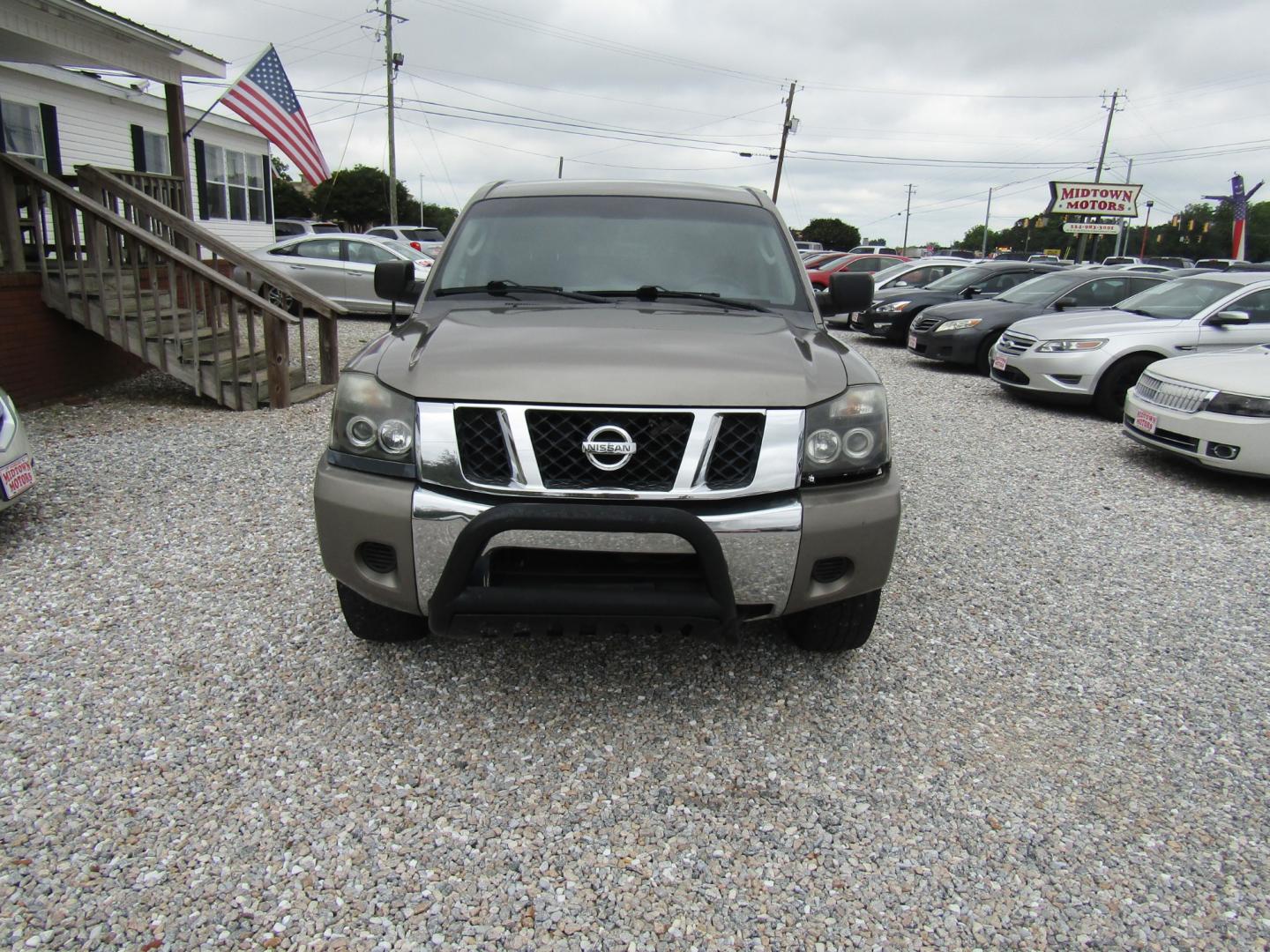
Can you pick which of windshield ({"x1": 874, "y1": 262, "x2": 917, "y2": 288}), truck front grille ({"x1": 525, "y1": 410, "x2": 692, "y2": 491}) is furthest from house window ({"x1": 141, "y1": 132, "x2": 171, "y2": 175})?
truck front grille ({"x1": 525, "y1": 410, "x2": 692, "y2": 491})

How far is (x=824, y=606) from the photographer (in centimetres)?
322

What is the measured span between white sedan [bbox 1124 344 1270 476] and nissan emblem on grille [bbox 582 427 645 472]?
18.1ft

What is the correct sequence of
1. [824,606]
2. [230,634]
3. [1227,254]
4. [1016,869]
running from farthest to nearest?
[1227,254], [230,634], [824,606], [1016,869]

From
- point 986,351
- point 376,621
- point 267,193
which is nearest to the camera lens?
point 376,621

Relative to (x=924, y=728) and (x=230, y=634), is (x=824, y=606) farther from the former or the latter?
(x=230, y=634)

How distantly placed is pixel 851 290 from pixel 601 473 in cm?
197

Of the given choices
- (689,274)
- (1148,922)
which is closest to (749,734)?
(1148,922)

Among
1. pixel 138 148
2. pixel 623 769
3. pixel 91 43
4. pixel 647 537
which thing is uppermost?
pixel 91 43

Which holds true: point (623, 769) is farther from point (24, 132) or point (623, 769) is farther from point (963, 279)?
point (24, 132)

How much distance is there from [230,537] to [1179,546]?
17.8 feet

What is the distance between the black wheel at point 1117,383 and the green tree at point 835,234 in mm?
71789

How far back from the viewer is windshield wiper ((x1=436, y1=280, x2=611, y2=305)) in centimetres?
356

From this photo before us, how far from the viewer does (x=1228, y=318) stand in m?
8.67

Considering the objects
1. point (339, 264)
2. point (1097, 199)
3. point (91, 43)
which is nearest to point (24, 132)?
point (339, 264)
